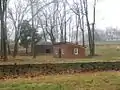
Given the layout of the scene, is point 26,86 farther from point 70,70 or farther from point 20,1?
point 20,1

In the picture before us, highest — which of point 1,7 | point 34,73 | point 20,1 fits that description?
point 20,1

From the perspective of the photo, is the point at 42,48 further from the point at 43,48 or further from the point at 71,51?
the point at 71,51

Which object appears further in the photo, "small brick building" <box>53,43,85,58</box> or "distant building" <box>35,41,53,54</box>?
"distant building" <box>35,41,53,54</box>

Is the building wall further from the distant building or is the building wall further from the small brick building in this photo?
the small brick building

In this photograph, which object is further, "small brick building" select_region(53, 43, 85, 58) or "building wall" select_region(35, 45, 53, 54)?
"building wall" select_region(35, 45, 53, 54)

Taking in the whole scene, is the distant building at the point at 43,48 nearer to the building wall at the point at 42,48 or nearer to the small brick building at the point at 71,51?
the building wall at the point at 42,48

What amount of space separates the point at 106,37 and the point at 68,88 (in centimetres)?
14932

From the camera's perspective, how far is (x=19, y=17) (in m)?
56.4

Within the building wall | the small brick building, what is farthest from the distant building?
the small brick building

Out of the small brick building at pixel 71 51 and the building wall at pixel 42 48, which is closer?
the small brick building at pixel 71 51

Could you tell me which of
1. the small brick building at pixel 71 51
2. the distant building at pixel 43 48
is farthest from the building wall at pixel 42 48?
the small brick building at pixel 71 51

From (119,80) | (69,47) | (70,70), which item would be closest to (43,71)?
(70,70)

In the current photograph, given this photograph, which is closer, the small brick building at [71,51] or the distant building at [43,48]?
the small brick building at [71,51]

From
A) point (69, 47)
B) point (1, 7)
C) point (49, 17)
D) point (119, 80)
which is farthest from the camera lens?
point (49, 17)
